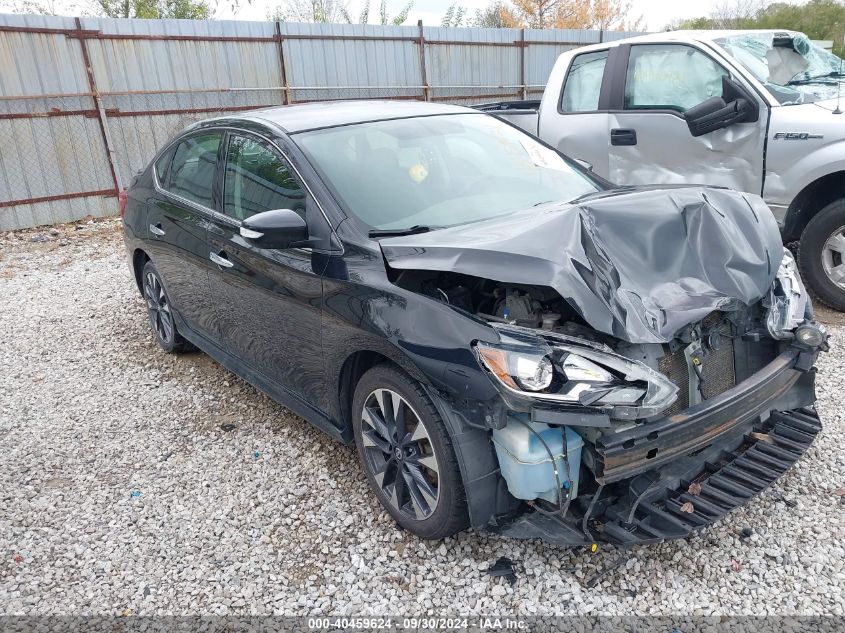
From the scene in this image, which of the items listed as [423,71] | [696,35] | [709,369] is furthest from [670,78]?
[423,71]

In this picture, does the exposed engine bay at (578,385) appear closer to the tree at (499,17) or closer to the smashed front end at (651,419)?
the smashed front end at (651,419)

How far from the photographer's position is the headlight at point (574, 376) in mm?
2182

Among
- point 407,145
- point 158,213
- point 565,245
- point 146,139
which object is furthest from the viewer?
point 146,139

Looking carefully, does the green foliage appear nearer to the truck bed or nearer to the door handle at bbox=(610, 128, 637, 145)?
the truck bed

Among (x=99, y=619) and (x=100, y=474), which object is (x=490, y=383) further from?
(x=100, y=474)

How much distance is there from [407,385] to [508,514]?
0.62 meters

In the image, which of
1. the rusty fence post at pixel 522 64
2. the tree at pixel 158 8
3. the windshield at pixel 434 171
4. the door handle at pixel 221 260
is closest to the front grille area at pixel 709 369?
the windshield at pixel 434 171

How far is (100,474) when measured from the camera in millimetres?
3568

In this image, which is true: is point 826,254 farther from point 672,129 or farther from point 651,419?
point 651,419

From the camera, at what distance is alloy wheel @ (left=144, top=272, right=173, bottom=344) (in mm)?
4969

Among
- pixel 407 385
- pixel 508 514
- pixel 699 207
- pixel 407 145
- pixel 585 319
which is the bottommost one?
pixel 508 514

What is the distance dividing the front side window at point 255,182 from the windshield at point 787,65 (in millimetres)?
3818

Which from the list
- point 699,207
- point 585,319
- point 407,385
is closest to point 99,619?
point 407,385

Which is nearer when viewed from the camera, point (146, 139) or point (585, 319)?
point (585, 319)
